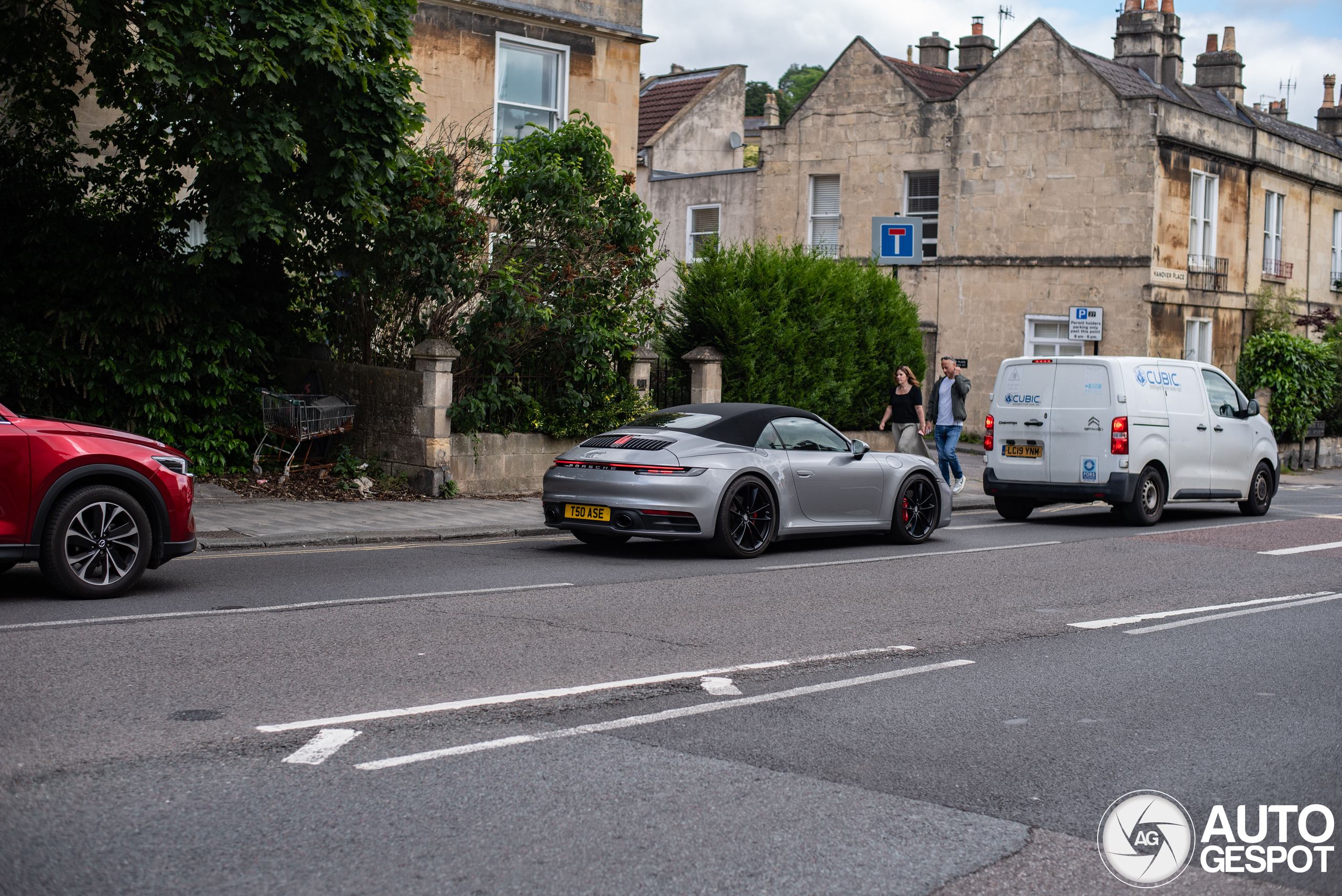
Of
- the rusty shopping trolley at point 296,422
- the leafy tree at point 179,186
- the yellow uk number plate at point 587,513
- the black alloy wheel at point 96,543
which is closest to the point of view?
the black alloy wheel at point 96,543

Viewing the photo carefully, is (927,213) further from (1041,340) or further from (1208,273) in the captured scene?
(1208,273)

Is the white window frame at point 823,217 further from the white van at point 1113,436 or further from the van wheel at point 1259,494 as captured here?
the white van at point 1113,436

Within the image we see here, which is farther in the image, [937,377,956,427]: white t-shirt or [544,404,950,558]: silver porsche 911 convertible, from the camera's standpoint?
[937,377,956,427]: white t-shirt

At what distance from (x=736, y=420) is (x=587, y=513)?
1.62 metres

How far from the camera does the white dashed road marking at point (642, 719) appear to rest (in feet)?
16.7

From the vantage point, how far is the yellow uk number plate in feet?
37.0

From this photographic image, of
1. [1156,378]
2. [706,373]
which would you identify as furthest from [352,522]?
[1156,378]

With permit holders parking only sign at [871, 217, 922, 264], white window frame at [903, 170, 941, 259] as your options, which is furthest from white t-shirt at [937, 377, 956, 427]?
white window frame at [903, 170, 941, 259]

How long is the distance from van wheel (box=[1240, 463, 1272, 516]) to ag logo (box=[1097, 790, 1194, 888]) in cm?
1351

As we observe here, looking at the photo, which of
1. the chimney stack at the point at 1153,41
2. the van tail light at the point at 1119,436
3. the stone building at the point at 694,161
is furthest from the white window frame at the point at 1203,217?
the van tail light at the point at 1119,436

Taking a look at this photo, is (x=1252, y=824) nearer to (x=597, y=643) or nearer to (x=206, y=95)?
(x=597, y=643)

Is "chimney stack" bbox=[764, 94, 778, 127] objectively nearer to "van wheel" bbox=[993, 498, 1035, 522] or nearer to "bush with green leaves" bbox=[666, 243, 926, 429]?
"bush with green leaves" bbox=[666, 243, 926, 429]

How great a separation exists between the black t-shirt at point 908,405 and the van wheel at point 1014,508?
2320 millimetres

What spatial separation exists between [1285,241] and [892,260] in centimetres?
1064
